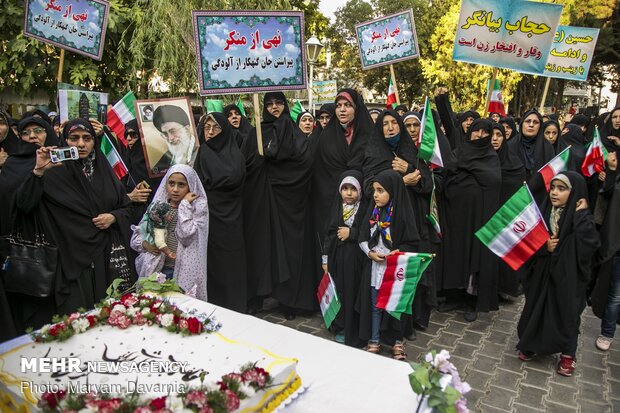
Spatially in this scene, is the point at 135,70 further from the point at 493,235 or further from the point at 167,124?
the point at 493,235

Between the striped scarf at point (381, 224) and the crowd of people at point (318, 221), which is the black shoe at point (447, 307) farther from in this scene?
the striped scarf at point (381, 224)

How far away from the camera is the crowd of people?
12.2 ft

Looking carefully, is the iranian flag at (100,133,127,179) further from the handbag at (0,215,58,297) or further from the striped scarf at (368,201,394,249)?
the striped scarf at (368,201,394,249)

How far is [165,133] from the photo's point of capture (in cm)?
461

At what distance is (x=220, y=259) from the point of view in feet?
15.1

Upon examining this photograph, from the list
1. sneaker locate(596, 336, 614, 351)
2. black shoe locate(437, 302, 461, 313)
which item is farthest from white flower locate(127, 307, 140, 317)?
A: sneaker locate(596, 336, 614, 351)

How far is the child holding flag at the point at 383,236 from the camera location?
388 centimetres

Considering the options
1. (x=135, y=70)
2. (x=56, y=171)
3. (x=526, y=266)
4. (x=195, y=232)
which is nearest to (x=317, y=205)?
(x=195, y=232)

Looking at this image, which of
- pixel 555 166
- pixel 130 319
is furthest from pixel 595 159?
pixel 130 319

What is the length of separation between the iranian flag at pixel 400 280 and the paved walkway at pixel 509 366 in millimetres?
685

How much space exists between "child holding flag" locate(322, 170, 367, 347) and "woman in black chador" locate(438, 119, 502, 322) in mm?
1383

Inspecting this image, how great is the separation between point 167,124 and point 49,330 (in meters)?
2.73

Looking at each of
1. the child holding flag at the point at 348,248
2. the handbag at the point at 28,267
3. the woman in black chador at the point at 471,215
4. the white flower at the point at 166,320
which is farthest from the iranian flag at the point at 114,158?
the woman in black chador at the point at 471,215

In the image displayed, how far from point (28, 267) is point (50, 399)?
2.19m
